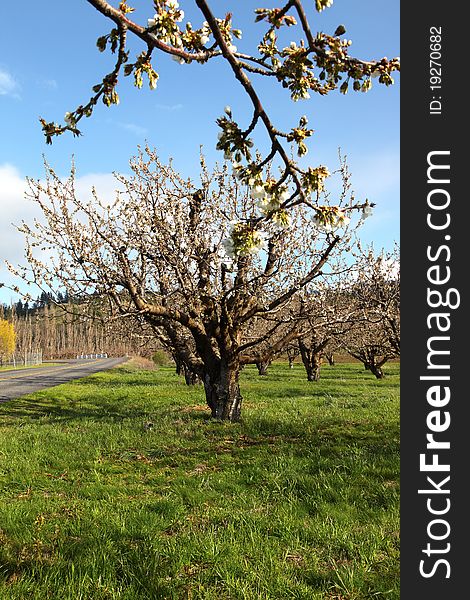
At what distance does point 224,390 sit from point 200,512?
6.03 meters

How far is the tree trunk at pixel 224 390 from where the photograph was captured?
11.2 meters

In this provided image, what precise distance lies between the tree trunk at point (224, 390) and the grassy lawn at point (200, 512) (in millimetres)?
635

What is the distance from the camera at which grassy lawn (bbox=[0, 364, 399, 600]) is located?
12.2 ft

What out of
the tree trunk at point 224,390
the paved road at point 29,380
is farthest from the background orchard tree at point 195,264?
the paved road at point 29,380

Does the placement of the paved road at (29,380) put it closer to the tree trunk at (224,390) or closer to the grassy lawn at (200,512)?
the tree trunk at (224,390)

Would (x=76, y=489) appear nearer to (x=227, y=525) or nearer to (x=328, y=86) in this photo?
(x=227, y=525)

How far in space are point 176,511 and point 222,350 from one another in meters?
5.96

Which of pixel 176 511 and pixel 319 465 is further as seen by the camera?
pixel 319 465

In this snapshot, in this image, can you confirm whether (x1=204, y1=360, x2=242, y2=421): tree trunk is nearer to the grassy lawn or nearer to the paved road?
the grassy lawn

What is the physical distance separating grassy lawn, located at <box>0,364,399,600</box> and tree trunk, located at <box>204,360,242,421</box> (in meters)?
0.64

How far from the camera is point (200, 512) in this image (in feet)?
17.4

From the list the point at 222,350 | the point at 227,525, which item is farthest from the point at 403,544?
the point at 222,350

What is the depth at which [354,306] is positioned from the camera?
503 inches

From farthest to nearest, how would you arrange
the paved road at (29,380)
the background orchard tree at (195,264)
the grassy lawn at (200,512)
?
the paved road at (29,380) → the background orchard tree at (195,264) → the grassy lawn at (200,512)
